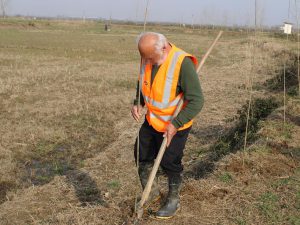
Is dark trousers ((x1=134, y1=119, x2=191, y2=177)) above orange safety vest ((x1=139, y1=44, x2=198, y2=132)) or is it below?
below

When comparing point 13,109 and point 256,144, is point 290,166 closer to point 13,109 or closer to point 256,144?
point 256,144

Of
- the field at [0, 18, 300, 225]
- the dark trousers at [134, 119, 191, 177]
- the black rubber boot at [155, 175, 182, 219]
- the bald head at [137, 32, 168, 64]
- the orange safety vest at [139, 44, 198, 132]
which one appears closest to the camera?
the bald head at [137, 32, 168, 64]

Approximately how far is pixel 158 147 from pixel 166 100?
0.54 m

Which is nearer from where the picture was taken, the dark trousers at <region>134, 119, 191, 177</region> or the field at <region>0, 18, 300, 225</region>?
the dark trousers at <region>134, 119, 191, 177</region>

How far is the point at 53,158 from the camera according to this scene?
6.44m

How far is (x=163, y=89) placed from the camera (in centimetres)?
320

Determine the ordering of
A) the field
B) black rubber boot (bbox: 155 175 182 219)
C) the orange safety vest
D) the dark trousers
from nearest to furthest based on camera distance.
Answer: the orange safety vest < the dark trousers < black rubber boot (bbox: 155 175 182 219) < the field

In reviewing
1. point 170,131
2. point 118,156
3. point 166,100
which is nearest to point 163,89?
point 166,100

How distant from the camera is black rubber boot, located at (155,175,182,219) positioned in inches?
141

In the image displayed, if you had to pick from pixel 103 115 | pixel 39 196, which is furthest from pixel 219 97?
pixel 39 196

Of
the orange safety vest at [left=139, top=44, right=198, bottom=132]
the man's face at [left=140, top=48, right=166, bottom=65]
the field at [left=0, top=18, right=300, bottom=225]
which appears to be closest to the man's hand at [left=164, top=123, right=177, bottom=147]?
the orange safety vest at [left=139, top=44, right=198, bottom=132]

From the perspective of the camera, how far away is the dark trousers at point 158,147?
3.44 meters

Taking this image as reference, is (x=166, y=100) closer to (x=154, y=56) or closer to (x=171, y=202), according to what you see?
(x=154, y=56)

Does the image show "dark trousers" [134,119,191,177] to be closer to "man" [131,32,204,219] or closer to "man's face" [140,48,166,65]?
"man" [131,32,204,219]
